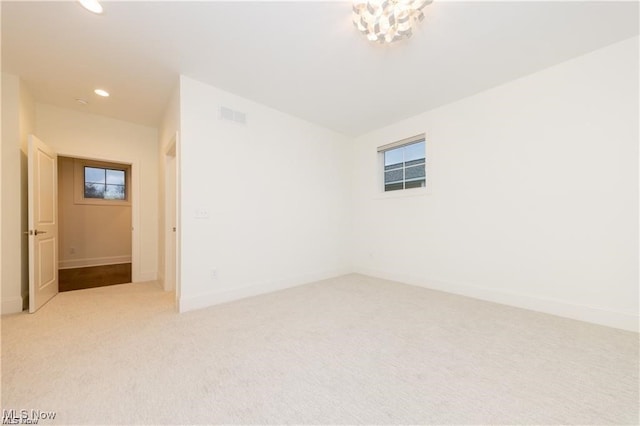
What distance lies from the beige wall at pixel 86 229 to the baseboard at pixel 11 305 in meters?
3.33

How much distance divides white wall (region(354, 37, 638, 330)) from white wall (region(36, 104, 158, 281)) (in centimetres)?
440

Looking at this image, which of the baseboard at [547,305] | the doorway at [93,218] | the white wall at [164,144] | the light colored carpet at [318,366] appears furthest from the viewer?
the doorway at [93,218]

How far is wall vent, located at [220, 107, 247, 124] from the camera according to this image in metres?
3.10

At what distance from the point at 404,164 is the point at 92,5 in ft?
13.2

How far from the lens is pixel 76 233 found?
5.46 m

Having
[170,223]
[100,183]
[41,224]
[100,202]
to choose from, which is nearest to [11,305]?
[41,224]

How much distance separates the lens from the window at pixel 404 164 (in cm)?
391

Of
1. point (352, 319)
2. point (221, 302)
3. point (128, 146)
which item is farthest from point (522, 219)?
point (128, 146)

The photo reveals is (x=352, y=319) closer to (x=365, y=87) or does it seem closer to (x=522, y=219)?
(x=522, y=219)

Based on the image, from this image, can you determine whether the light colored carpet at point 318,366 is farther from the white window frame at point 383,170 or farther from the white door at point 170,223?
the white window frame at point 383,170

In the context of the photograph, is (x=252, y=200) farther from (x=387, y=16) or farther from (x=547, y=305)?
(x=547, y=305)

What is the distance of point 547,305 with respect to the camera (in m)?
2.64

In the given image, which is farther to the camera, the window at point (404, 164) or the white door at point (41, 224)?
the window at point (404, 164)

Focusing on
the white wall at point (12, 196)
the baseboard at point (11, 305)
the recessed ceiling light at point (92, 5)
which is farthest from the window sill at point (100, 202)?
the recessed ceiling light at point (92, 5)
